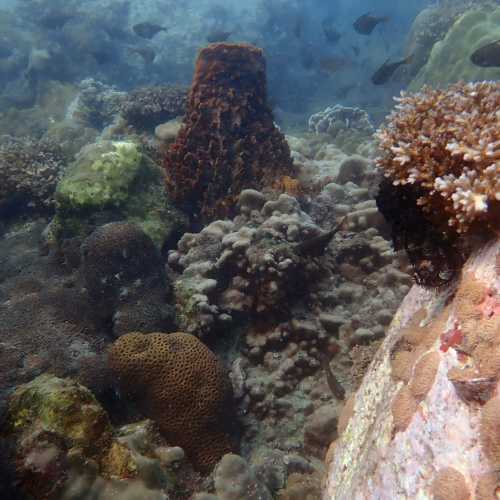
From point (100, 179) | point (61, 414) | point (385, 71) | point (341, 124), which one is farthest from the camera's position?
point (341, 124)

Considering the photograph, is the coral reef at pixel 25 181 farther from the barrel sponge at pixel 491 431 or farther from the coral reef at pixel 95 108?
the coral reef at pixel 95 108

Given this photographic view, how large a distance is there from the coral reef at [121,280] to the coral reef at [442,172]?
2.75 metres

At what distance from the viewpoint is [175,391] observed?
3.58 meters

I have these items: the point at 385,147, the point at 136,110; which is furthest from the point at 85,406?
the point at 136,110

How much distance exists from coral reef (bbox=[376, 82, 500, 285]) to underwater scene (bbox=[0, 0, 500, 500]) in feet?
0.05

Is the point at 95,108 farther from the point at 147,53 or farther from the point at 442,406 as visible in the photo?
the point at 442,406

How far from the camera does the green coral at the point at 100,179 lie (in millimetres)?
5551

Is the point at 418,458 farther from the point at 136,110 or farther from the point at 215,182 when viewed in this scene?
the point at 136,110

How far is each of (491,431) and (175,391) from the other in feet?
8.71

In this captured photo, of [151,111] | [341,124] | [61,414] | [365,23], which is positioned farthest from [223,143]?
[365,23]

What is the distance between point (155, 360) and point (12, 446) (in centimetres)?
130

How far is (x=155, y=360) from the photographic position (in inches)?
142

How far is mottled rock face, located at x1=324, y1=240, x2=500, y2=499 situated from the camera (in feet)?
5.06

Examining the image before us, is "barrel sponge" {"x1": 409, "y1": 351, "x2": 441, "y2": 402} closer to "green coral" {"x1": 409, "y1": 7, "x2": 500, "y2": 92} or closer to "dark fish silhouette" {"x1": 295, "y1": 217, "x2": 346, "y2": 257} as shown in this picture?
"dark fish silhouette" {"x1": 295, "y1": 217, "x2": 346, "y2": 257}
